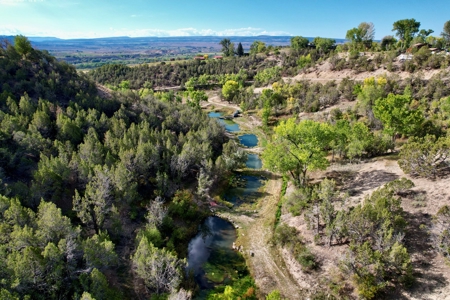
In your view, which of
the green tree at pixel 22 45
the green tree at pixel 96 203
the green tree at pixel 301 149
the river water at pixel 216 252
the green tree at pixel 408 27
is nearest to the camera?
the river water at pixel 216 252

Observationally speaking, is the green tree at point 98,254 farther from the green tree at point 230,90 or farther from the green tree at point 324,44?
the green tree at point 324,44

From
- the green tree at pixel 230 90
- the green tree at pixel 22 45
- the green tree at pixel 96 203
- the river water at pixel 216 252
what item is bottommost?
the river water at pixel 216 252

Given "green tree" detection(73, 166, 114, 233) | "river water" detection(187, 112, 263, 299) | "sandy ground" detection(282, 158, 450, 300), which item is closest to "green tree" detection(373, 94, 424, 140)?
"sandy ground" detection(282, 158, 450, 300)

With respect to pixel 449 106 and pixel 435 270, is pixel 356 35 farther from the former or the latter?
pixel 435 270

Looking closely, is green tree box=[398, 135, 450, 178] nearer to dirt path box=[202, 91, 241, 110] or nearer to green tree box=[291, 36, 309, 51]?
dirt path box=[202, 91, 241, 110]

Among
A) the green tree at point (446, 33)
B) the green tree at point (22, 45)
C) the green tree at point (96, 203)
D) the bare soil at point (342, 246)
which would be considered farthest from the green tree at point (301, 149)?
the green tree at point (446, 33)

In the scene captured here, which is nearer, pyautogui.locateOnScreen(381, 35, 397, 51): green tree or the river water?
the river water
